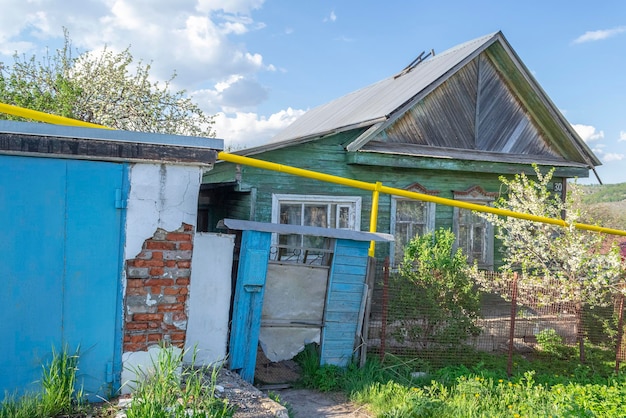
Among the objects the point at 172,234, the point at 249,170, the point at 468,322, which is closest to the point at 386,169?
the point at 249,170

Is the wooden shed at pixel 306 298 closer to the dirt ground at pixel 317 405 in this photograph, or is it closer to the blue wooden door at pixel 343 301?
the blue wooden door at pixel 343 301

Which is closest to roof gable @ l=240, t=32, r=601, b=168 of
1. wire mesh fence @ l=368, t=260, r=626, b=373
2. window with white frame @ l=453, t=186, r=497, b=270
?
window with white frame @ l=453, t=186, r=497, b=270

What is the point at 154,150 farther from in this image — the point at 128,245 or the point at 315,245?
the point at 315,245

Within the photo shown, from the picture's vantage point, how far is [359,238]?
618cm

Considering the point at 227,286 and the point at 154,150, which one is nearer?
the point at 154,150

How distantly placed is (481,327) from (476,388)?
1.41 metres

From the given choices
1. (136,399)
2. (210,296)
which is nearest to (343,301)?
(210,296)

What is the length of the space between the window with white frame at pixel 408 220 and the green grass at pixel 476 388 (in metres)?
3.18

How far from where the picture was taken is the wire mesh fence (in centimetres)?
682

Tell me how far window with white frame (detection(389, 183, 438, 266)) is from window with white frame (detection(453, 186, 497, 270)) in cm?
68

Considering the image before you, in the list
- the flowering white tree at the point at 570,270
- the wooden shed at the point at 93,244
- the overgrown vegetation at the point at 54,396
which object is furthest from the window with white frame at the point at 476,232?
the overgrown vegetation at the point at 54,396

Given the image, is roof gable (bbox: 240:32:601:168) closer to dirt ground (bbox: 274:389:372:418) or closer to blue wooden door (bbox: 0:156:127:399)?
dirt ground (bbox: 274:389:372:418)

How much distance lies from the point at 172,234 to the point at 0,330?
1.53 metres

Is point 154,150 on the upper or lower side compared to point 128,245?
upper
